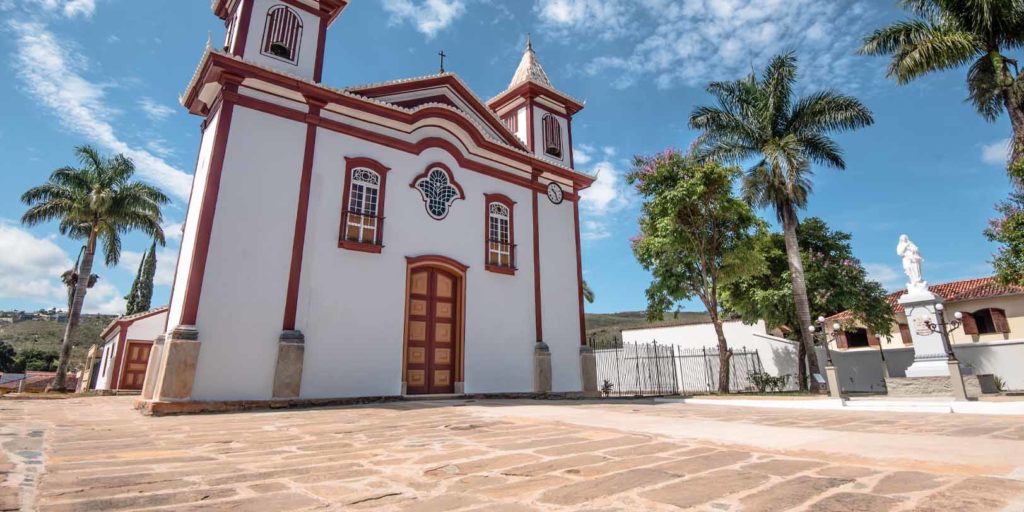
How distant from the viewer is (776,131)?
57.4 feet

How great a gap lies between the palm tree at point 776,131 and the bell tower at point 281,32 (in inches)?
507

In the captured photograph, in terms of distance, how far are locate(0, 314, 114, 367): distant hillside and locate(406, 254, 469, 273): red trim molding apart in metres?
43.1

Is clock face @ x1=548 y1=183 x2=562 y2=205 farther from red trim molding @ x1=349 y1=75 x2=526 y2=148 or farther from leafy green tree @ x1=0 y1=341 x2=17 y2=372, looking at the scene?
leafy green tree @ x1=0 y1=341 x2=17 y2=372

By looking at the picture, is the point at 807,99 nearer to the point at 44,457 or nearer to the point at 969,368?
the point at 969,368

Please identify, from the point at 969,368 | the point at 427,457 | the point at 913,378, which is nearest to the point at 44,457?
the point at 427,457

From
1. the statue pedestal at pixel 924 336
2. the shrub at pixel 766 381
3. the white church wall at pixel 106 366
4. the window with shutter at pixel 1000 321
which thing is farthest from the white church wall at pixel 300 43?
the window with shutter at pixel 1000 321

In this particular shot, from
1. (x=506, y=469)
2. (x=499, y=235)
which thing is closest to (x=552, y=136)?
(x=499, y=235)

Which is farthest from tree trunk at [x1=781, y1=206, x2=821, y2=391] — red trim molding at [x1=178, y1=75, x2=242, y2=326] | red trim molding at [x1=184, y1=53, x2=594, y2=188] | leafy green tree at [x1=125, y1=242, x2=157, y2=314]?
→ leafy green tree at [x1=125, y1=242, x2=157, y2=314]

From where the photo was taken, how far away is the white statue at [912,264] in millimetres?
12164

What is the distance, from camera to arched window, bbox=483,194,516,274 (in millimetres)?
12789

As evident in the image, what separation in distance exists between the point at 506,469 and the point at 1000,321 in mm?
29176

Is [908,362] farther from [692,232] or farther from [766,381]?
[692,232]

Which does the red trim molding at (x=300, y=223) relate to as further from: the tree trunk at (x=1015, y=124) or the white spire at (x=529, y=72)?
the tree trunk at (x=1015, y=124)

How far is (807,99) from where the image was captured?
56.2 ft
